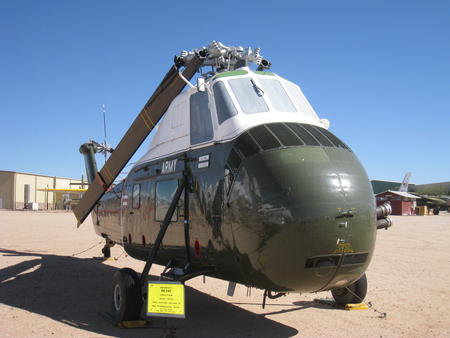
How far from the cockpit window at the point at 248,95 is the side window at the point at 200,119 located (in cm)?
47

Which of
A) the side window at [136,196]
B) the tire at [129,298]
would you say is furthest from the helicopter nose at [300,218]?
the side window at [136,196]

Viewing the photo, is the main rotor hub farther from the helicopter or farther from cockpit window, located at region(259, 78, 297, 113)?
cockpit window, located at region(259, 78, 297, 113)

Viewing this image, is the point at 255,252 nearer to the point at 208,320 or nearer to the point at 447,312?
the point at 208,320

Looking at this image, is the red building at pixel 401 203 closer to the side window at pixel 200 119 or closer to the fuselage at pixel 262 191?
the fuselage at pixel 262 191

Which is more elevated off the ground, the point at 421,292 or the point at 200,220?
the point at 200,220

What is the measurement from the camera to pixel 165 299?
17.0ft

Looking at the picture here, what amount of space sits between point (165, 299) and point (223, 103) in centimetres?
278

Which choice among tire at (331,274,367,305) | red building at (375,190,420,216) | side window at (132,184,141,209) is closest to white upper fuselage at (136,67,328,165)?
side window at (132,184,141,209)

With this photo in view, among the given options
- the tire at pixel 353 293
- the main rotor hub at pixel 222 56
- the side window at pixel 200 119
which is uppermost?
the main rotor hub at pixel 222 56

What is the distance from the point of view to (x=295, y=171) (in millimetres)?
4375

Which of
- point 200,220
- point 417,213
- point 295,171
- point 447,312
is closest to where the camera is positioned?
point 295,171

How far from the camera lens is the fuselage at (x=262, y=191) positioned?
4277 millimetres

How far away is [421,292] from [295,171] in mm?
5762

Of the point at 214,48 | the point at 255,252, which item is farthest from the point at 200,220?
the point at 214,48
